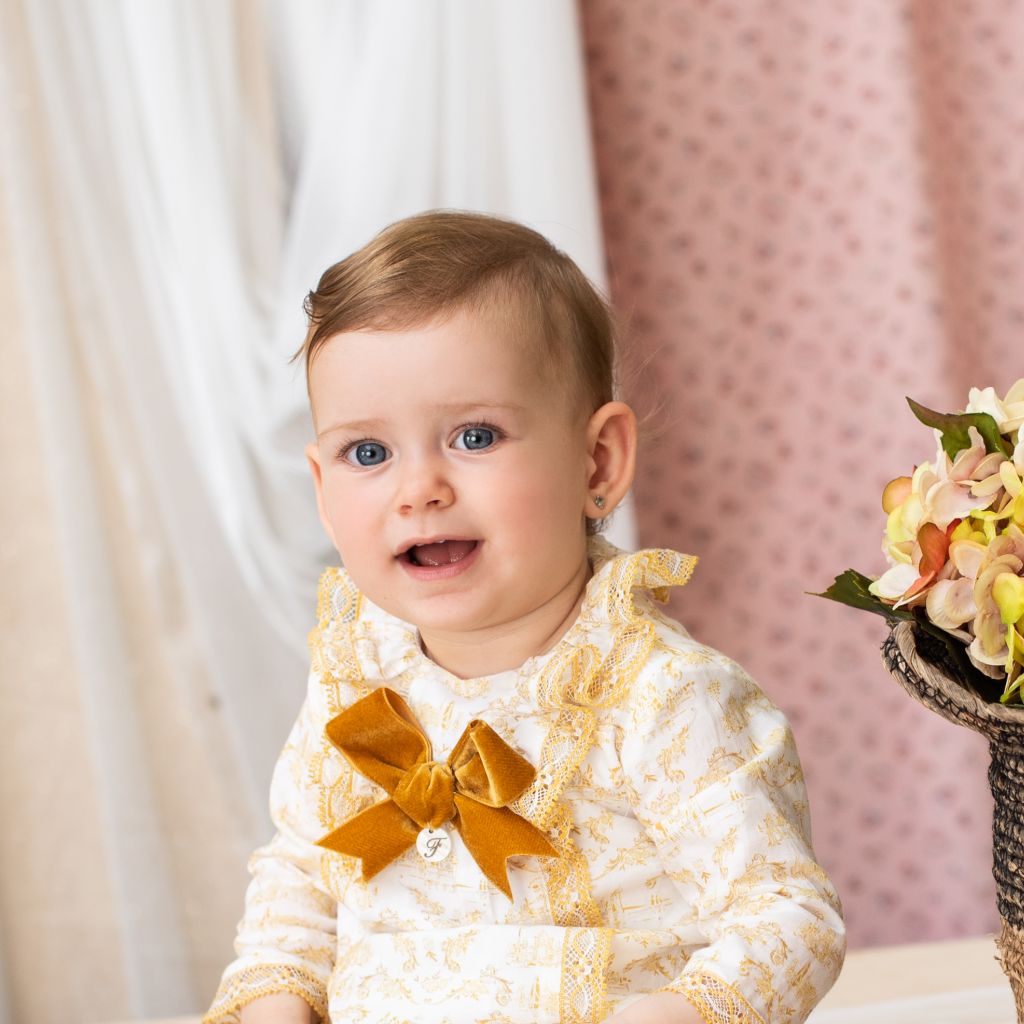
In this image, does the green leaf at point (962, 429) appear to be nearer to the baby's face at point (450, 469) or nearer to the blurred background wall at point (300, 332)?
the baby's face at point (450, 469)

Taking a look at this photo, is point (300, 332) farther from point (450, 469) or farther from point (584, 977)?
point (584, 977)

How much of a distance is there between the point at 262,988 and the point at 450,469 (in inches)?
18.0

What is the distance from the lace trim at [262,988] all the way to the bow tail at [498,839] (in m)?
0.21

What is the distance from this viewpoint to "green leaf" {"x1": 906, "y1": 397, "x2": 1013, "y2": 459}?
3.20ft

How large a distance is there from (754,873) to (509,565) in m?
0.29

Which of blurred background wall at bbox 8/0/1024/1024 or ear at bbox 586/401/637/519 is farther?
blurred background wall at bbox 8/0/1024/1024

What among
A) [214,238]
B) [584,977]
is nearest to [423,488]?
[584,977]

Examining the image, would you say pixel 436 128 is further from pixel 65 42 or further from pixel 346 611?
pixel 346 611

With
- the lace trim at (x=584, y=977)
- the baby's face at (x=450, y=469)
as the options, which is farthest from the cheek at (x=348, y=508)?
the lace trim at (x=584, y=977)

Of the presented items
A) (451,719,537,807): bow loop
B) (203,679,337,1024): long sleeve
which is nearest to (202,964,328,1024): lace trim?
(203,679,337,1024): long sleeve

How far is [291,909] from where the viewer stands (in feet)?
3.93

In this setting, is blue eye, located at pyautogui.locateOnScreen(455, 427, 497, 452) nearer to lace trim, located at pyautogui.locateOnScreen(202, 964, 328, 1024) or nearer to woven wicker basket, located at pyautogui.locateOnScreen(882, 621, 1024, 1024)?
woven wicker basket, located at pyautogui.locateOnScreen(882, 621, 1024, 1024)

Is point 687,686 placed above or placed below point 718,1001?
above

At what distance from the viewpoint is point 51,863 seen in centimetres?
208
